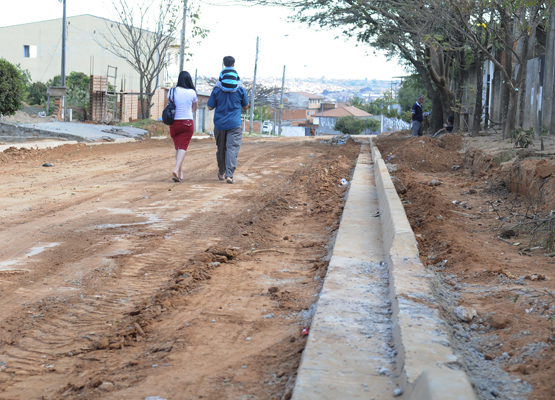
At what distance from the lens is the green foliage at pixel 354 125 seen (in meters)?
71.8

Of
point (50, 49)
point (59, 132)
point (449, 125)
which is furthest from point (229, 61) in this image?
point (50, 49)

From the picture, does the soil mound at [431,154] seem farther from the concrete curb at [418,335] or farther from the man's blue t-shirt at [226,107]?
the concrete curb at [418,335]

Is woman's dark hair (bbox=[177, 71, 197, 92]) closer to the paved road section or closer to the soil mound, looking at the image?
the soil mound

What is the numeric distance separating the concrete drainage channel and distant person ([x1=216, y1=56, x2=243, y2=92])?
5.08 meters

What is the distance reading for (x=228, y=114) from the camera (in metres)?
9.20

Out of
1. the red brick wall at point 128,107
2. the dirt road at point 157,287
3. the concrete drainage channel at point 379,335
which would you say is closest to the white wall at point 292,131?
the red brick wall at point 128,107

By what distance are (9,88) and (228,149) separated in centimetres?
1206

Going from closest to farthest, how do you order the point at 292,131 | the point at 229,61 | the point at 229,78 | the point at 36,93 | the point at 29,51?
the point at 229,61, the point at 229,78, the point at 36,93, the point at 29,51, the point at 292,131

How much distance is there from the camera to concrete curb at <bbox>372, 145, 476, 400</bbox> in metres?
2.12

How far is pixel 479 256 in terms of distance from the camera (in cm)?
449

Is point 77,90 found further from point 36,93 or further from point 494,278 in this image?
point 494,278

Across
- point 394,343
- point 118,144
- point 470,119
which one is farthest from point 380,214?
point 470,119

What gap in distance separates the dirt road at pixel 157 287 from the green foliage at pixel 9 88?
36.3 ft

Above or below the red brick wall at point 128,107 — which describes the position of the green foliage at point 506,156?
below
